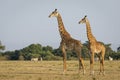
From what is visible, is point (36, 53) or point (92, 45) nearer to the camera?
point (92, 45)

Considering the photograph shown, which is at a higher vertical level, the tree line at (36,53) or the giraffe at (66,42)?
the tree line at (36,53)

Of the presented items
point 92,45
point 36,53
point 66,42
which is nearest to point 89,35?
point 92,45

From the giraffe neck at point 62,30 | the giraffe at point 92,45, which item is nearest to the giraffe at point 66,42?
the giraffe neck at point 62,30

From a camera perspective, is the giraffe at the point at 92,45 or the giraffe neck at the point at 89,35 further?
the giraffe neck at the point at 89,35

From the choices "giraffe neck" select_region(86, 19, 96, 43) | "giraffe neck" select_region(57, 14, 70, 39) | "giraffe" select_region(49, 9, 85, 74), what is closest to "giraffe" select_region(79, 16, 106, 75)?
"giraffe neck" select_region(86, 19, 96, 43)

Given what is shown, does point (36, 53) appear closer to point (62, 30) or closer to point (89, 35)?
point (62, 30)

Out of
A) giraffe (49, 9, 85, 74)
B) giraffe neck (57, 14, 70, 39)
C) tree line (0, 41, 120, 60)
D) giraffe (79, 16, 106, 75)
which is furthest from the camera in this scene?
tree line (0, 41, 120, 60)

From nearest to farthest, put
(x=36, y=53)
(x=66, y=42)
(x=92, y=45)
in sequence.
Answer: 1. (x=92, y=45)
2. (x=66, y=42)
3. (x=36, y=53)

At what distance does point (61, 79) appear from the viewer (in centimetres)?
1961

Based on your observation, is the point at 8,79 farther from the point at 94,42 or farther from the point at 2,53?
the point at 2,53

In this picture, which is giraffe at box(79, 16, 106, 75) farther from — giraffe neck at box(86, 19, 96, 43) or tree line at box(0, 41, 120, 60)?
tree line at box(0, 41, 120, 60)

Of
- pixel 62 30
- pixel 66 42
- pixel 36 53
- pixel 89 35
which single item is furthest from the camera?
pixel 36 53

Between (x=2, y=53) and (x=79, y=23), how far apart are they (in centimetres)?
5792

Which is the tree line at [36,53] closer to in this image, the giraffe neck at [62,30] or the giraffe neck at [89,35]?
the giraffe neck at [62,30]
